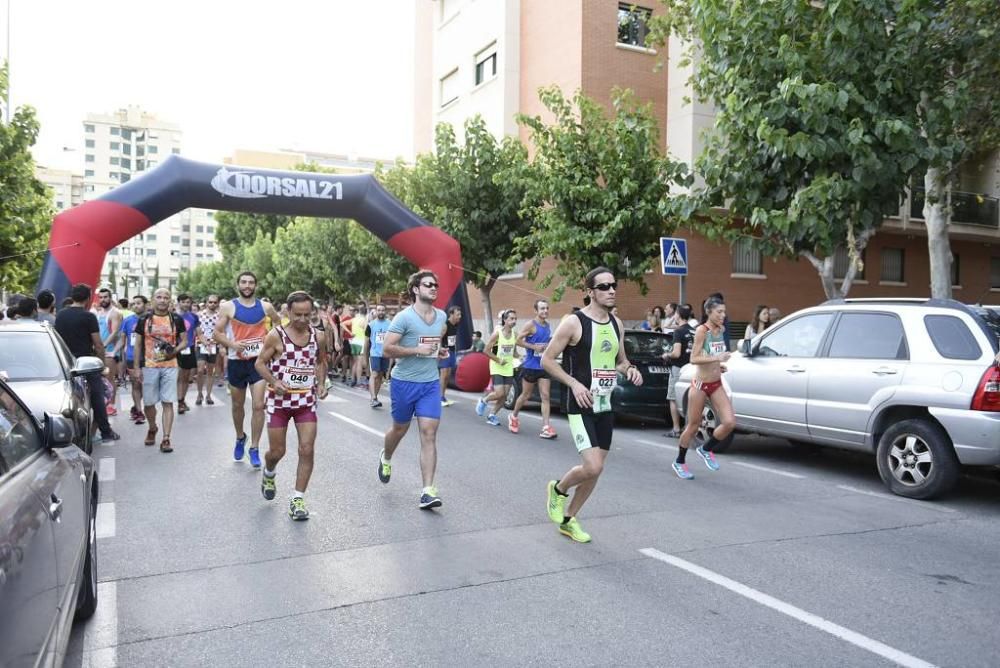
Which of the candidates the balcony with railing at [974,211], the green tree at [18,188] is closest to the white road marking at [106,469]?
the green tree at [18,188]

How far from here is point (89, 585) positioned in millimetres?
4039

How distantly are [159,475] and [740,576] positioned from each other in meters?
5.65

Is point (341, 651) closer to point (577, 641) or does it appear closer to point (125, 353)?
point (577, 641)

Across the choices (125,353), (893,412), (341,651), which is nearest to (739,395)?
(893,412)

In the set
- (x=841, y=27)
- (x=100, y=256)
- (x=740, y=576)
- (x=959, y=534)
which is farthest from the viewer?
(x=100, y=256)

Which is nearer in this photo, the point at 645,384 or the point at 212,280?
the point at 645,384

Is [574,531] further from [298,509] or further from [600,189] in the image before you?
[600,189]

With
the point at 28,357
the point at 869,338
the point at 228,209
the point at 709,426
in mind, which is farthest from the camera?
the point at 228,209

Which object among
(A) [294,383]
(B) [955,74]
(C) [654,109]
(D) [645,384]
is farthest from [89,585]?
(C) [654,109]

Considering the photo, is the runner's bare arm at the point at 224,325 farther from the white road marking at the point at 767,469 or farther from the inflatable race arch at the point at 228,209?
the inflatable race arch at the point at 228,209

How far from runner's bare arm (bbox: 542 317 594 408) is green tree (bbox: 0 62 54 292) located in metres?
18.0

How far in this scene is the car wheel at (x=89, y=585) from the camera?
3.90 metres

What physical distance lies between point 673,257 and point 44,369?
379 inches

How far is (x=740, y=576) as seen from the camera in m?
4.91
